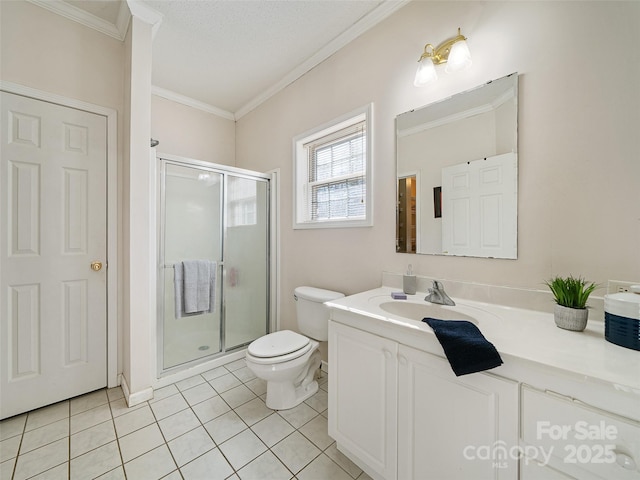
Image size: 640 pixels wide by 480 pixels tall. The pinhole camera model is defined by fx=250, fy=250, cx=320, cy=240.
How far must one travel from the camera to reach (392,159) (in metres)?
1.67

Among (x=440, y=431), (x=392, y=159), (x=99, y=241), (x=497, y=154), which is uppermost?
(x=392, y=159)

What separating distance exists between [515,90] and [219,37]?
2061 mm

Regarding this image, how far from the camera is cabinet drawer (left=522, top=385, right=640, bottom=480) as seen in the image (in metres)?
0.61

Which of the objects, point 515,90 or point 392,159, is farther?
point 392,159

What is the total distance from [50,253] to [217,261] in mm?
1071

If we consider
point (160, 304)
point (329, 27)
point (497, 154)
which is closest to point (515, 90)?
point (497, 154)

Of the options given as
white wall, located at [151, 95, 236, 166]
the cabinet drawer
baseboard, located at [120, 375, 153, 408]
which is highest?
white wall, located at [151, 95, 236, 166]

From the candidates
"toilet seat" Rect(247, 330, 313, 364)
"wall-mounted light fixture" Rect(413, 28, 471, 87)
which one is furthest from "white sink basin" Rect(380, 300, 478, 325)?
"wall-mounted light fixture" Rect(413, 28, 471, 87)

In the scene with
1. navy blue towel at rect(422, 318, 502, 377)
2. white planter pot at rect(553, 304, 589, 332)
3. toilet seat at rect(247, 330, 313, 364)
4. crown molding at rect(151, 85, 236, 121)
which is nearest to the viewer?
navy blue towel at rect(422, 318, 502, 377)

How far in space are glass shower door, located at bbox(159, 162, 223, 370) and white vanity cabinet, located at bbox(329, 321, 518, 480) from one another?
1.45 metres

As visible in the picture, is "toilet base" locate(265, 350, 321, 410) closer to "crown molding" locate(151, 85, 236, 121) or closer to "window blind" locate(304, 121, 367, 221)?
"window blind" locate(304, 121, 367, 221)

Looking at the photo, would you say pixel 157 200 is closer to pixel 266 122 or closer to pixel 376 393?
pixel 266 122

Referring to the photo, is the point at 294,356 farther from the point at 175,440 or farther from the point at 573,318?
the point at 573,318

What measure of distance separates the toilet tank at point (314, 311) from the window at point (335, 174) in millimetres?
548
